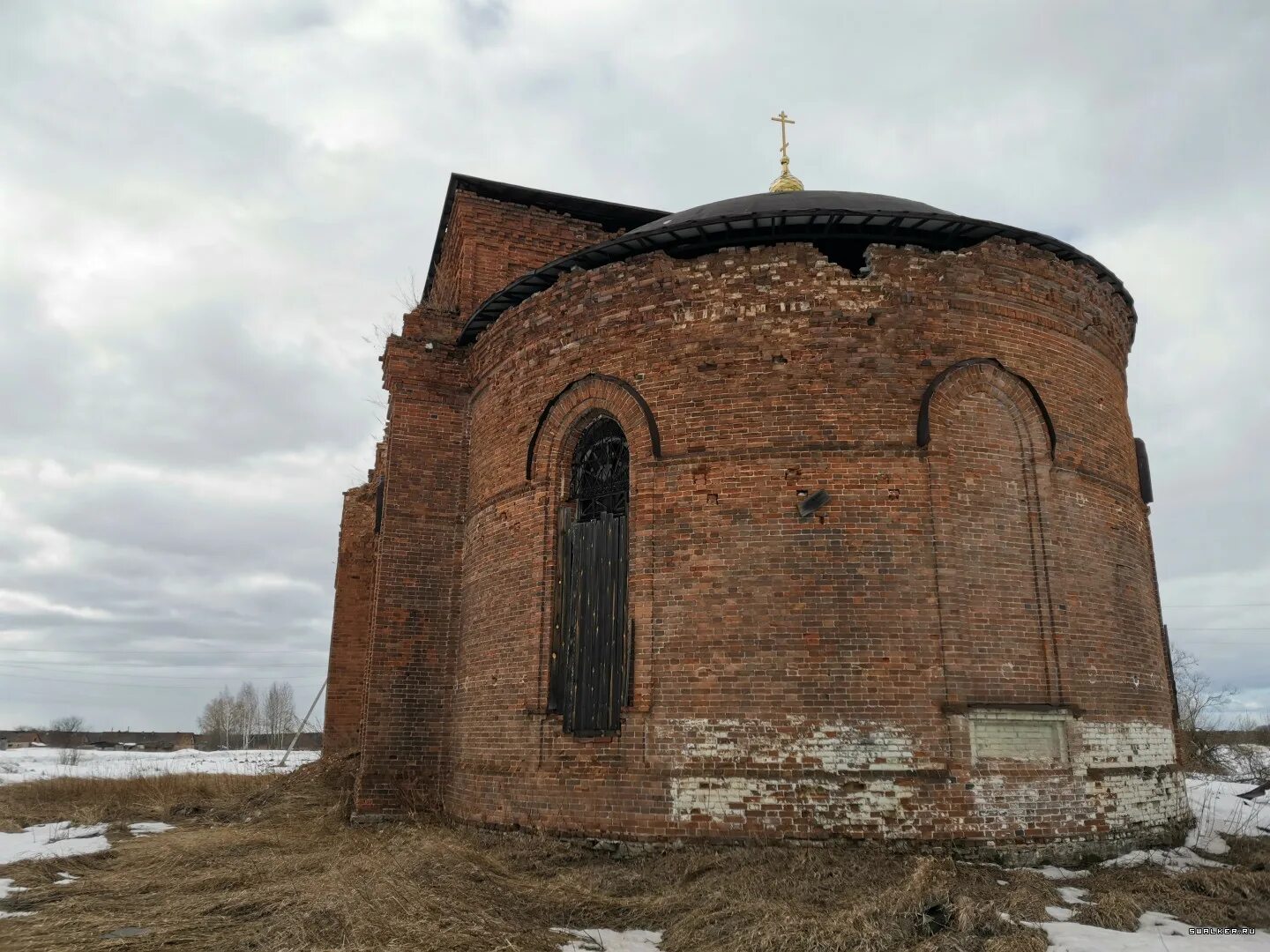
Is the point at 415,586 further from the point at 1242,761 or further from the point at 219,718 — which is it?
the point at 219,718

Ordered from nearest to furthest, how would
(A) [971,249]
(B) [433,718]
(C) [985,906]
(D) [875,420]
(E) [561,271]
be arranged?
(C) [985,906] < (D) [875,420] < (A) [971,249] < (E) [561,271] < (B) [433,718]

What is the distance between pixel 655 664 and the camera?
29.3ft

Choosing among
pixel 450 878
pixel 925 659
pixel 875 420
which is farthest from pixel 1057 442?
pixel 450 878

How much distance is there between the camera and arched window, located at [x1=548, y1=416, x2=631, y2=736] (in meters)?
9.41

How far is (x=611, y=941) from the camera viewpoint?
20.5ft

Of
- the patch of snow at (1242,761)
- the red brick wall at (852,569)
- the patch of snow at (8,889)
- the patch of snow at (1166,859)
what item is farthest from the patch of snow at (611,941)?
the patch of snow at (1242,761)

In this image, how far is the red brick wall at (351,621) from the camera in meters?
16.0

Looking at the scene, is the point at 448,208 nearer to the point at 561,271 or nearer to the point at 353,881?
the point at 561,271

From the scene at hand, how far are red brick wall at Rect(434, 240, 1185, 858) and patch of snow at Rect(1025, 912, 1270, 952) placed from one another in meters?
1.75

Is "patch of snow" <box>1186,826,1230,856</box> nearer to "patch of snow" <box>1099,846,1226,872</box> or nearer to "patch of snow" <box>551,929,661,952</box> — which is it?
"patch of snow" <box>1099,846,1226,872</box>

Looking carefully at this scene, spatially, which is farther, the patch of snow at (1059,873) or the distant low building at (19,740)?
the distant low building at (19,740)

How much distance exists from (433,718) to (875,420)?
22.3 ft

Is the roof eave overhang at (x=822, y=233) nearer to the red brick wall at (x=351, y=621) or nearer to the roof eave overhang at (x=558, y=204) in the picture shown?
the roof eave overhang at (x=558, y=204)

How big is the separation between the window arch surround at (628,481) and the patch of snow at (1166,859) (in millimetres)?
4507
